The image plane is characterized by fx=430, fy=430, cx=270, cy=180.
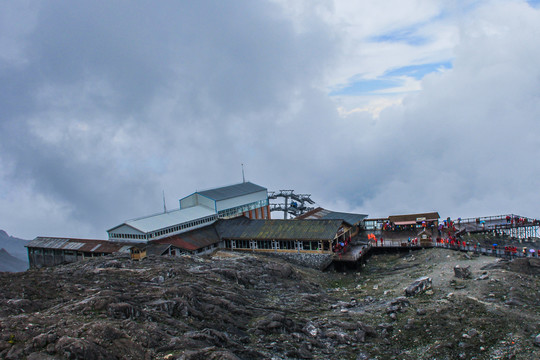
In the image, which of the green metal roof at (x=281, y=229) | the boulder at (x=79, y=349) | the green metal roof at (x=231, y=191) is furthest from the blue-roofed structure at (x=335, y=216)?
the boulder at (x=79, y=349)

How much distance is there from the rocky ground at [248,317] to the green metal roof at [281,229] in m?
18.5

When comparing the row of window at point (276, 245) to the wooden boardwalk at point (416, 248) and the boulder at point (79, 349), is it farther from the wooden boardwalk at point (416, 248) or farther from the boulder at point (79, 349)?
the boulder at point (79, 349)

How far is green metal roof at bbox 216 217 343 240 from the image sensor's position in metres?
62.7

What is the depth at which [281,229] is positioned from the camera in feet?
216

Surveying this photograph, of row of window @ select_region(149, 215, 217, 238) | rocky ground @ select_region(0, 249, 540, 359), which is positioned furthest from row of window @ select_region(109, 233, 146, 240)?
rocky ground @ select_region(0, 249, 540, 359)

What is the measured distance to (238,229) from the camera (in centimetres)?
6931

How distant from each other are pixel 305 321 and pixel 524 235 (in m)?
57.0

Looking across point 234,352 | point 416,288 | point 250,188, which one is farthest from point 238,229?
point 234,352

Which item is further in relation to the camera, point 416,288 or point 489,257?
point 489,257

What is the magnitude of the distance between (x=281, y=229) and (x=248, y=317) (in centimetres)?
3378

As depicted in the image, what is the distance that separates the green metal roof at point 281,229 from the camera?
62.7 meters

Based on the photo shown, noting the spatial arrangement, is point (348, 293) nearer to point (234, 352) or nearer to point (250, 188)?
point (234, 352)

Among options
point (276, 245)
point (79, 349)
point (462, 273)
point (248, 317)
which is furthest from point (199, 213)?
point (79, 349)

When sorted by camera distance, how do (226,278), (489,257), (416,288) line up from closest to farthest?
(416,288) < (226,278) < (489,257)
